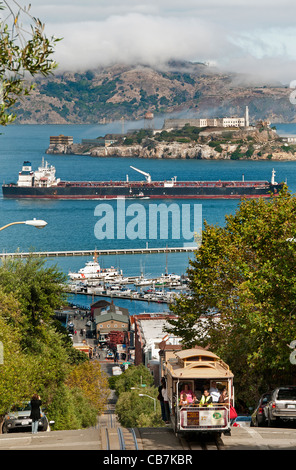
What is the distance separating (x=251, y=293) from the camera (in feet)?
72.7

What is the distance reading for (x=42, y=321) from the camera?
90.0ft

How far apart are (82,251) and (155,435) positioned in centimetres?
10330

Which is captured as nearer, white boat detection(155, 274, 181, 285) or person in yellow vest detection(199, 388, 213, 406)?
person in yellow vest detection(199, 388, 213, 406)

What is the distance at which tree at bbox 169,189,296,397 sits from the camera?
19.5 metres

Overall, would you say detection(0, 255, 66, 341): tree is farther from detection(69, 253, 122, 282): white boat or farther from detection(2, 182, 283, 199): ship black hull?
detection(2, 182, 283, 199): ship black hull

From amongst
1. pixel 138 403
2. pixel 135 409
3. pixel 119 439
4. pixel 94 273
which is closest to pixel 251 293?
pixel 119 439

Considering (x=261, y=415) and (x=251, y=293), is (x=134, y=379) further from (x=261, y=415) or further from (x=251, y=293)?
(x=261, y=415)

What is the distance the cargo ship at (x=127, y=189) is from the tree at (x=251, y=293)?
498ft

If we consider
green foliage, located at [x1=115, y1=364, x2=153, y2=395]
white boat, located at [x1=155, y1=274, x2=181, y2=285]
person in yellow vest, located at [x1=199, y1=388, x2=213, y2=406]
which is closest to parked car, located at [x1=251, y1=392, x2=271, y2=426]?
person in yellow vest, located at [x1=199, y1=388, x2=213, y2=406]

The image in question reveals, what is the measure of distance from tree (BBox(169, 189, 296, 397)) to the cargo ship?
151868mm

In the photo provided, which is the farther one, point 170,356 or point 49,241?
point 49,241

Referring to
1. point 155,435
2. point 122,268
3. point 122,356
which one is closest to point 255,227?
point 155,435

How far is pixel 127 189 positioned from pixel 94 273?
8359 cm
